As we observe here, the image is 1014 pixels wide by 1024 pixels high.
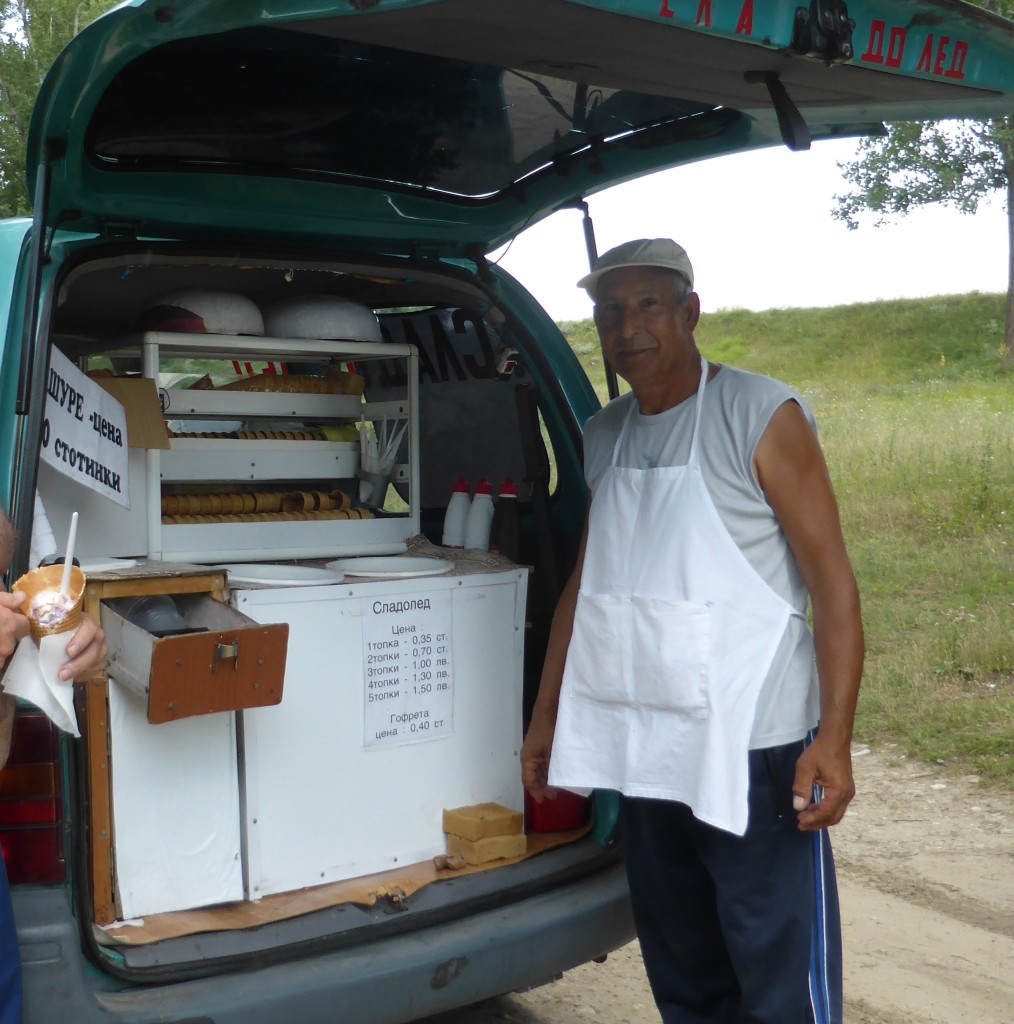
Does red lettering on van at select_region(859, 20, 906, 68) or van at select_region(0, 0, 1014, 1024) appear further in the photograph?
red lettering on van at select_region(859, 20, 906, 68)

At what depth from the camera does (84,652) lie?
6.06 ft

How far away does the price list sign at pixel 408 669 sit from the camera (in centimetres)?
282

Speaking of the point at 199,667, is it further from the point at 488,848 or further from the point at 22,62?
the point at 22,62

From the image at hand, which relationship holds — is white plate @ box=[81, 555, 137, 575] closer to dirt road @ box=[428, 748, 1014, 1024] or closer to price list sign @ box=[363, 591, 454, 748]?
price list sign @ box=[363, 591, 454, 748]

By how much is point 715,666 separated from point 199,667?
102cm

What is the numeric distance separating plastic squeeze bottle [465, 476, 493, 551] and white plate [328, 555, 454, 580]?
190 mm

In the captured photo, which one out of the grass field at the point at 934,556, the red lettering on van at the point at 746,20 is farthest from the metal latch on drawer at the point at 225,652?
the grass field at the point at 934,556

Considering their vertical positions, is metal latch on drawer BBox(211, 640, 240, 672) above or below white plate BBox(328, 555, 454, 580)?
below

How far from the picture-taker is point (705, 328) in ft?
Answer: 110

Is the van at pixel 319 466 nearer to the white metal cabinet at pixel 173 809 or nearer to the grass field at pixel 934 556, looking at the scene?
the white metal cabinet at pixel 173 809

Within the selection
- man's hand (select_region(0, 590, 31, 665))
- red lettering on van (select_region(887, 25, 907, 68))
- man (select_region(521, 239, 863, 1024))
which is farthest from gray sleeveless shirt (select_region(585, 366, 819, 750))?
man's hand (select_region(0, 590, 31, 665))

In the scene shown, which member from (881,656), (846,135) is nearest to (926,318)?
(881,656)

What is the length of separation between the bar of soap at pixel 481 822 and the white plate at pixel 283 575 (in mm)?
647

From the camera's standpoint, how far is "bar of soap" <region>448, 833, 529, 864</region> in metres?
2.83
